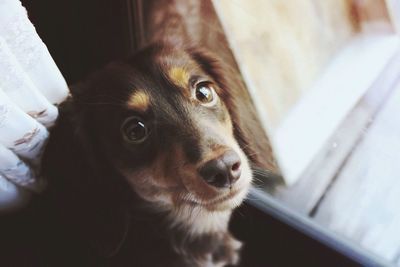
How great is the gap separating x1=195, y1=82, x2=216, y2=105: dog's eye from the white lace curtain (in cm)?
34

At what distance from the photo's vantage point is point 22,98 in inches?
39.4

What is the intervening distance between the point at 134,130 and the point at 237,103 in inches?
11.9

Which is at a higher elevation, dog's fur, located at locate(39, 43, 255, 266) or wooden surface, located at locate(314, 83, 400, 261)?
dog's fur, located at locate(39, 43, 255, 266)

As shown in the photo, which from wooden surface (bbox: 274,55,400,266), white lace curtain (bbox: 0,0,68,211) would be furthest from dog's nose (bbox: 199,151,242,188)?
wooden surface (bbox: 274,55,400,266)

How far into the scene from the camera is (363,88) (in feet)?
4.79

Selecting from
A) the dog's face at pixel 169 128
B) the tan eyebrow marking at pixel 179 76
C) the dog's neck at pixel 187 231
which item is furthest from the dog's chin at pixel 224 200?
the tan eyebrow marking at pixel 179 76

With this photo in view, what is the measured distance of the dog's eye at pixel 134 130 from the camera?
1.07 meters

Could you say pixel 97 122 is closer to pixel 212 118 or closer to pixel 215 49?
pixel 212 118

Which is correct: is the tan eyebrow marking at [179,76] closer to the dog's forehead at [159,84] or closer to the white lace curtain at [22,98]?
the dog's forehead at [159,84]

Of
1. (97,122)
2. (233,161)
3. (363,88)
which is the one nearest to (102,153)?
(97,122)

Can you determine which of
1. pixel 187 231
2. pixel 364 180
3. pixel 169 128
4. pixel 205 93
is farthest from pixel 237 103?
pixel 364 180

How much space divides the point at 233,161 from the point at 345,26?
787 mm

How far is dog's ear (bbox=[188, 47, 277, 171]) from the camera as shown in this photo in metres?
1.18

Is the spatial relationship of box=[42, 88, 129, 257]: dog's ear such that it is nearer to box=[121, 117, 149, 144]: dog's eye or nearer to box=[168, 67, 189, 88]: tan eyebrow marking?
box=[121, 117, 149, 144]: dog's eye
